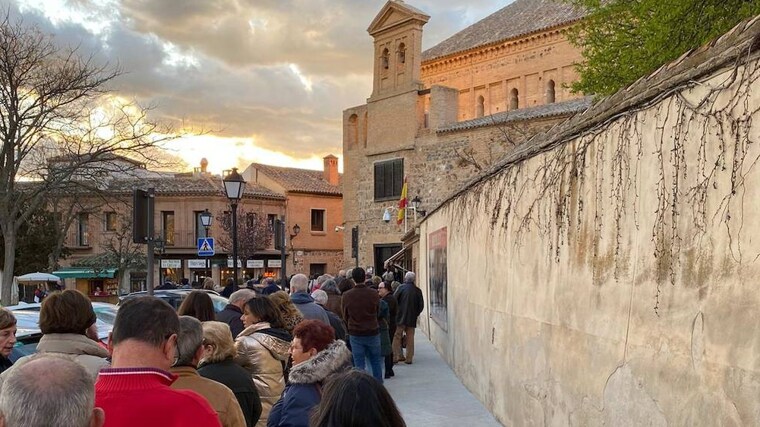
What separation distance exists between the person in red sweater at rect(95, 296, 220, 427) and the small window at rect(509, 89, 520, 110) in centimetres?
3701

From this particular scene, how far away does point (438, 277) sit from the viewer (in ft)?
47.6

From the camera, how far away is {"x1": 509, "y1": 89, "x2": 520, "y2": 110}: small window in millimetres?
38688

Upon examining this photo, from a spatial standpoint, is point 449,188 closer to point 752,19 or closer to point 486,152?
point 486,152

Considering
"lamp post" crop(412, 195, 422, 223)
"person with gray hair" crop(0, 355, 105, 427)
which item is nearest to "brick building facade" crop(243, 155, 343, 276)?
"lamp post" crop(412, 195, 422, 223)

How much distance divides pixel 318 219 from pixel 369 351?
1754 inches

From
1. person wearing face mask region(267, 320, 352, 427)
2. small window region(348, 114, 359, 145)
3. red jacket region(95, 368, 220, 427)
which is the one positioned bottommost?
person wearing face mask region(267, 320, 352, 427)

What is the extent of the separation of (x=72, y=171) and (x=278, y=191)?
3335cm

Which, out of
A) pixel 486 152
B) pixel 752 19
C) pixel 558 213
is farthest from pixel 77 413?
pixel 486 152

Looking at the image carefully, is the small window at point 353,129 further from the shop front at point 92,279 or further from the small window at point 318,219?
the small window at point 318,219

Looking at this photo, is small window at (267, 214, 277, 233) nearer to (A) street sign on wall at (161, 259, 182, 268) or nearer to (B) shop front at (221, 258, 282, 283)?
(B) shop front at (221, 258, 282, 283)

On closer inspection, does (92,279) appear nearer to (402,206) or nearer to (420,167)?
(402,206)

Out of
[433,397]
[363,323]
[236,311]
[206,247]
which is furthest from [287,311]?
[206,247]

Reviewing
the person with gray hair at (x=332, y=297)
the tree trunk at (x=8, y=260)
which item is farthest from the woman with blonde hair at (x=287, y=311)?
the tree trunk at (x=8, y=260)

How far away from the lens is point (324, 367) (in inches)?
151
